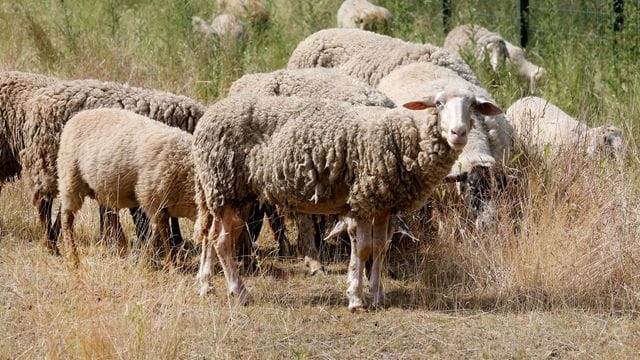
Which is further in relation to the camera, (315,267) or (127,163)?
(315,267)

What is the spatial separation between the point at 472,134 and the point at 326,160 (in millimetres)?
1720

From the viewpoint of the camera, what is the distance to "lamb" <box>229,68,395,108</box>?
7.48m

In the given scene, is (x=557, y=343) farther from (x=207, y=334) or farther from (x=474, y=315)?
(x=207, y=334)

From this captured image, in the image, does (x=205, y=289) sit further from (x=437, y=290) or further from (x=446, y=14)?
(x=446, y=14)

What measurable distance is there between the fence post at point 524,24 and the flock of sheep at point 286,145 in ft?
14.9

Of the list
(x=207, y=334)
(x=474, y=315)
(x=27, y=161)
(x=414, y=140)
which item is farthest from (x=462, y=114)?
(x=27, y=161)

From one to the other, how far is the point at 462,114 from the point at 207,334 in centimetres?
182

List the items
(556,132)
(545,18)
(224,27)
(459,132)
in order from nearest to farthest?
1. (459,132)
2. (556,132)
3. (545,18)
4. (224,27)

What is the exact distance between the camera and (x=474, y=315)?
637cm

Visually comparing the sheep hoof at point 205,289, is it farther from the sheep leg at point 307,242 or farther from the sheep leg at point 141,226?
the sheep leg at point 141,226

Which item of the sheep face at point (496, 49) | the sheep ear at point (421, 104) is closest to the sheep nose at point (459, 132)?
the sheep ear at point (421, 104)

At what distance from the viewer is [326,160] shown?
6.33m

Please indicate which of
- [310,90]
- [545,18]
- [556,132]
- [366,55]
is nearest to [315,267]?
[310,90]

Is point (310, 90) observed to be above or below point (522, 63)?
below
